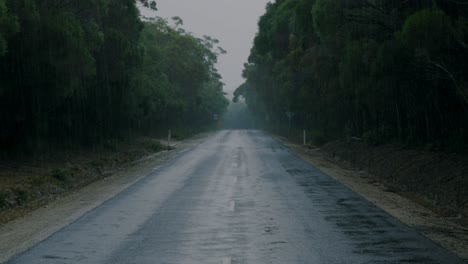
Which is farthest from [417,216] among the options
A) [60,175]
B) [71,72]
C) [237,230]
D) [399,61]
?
[71,72]

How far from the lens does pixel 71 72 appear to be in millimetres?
26922

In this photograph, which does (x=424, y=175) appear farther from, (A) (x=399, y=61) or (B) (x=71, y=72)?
(B) (x=71, y=72)

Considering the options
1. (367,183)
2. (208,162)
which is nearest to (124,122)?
(208,162)

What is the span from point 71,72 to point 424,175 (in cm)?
1468

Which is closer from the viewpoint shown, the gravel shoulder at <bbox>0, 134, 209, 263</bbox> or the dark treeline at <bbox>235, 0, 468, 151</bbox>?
the gravel shoulder at <bbox>0, 134, 209, 263</bbox>

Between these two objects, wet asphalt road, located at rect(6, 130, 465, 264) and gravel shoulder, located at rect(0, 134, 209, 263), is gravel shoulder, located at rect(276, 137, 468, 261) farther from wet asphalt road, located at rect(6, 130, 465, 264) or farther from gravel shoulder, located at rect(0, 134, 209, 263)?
gravel shoulder, located at rect(0, 134, 209, 263)

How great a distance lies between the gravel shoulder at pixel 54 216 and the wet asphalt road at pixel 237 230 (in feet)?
1.18

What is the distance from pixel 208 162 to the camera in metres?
34.1

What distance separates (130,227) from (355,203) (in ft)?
22.0

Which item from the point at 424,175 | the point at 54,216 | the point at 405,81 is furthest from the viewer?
the point at 405,81

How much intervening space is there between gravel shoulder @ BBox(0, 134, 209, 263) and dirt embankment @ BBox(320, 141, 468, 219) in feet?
30.2

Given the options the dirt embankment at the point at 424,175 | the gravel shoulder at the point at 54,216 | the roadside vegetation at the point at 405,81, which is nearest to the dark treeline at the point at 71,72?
the gravel shoulder at the point at 54,216

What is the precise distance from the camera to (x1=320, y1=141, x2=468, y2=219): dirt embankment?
1803 cm

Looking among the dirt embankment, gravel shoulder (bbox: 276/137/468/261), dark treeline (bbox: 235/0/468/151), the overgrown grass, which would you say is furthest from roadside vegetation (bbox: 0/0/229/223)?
the dirt embankment
